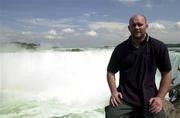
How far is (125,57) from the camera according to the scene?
174 inches

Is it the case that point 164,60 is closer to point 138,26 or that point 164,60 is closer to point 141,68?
point 141,68

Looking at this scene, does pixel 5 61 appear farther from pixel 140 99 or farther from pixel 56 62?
pixel 140 99

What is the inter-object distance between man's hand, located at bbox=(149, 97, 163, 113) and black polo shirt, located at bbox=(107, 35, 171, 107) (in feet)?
0.21

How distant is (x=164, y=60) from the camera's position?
4320mm

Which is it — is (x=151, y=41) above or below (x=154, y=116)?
above

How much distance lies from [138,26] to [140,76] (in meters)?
0.57

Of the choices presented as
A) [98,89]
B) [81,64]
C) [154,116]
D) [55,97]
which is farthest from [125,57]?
[81,64]

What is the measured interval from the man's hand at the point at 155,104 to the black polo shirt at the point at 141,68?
0.07 metres

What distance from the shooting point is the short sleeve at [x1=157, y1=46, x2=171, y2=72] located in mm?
4305

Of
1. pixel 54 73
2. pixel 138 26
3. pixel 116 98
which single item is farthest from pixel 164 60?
pixel 54 73

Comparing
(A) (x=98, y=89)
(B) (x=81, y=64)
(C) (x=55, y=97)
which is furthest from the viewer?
(B) (x=81, y=64)

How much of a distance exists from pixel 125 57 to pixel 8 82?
141 ft

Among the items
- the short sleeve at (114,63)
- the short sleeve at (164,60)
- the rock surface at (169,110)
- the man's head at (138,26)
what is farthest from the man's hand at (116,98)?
the rock surface at (169,110)

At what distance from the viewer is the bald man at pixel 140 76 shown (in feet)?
14.2
